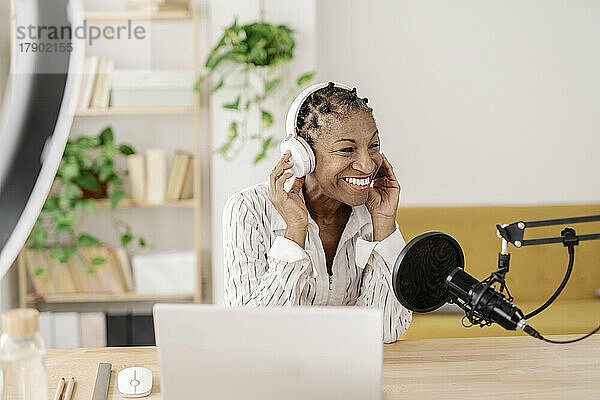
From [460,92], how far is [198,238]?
1.36 m

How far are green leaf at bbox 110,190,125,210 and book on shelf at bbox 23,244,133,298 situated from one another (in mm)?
247

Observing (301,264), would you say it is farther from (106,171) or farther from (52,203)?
(52,203)

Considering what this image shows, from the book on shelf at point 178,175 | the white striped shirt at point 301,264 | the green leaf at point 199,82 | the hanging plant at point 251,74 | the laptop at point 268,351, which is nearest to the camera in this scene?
the laptop at point 268,351

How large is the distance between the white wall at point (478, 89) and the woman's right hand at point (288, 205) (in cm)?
161

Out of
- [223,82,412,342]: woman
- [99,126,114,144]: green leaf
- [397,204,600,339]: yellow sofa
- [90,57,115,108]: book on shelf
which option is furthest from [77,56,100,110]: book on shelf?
[223,82,412,342]: woman

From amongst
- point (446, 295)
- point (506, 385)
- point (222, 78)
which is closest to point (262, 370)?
point (446, 295)

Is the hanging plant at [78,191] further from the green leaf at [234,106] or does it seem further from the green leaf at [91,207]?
the green leaf at [234,106]

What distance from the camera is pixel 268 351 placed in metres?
0.87

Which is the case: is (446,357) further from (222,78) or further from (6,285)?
(6,285)

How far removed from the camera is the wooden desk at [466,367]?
3.71 ft

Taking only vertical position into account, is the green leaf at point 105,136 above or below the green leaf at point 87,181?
above

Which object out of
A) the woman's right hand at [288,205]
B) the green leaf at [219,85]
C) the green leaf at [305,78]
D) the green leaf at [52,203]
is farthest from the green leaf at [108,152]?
the woman's right hand at [288,205]

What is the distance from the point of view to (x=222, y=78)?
9.02 feet

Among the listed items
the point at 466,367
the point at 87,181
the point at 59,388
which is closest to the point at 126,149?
the point at 87,181
